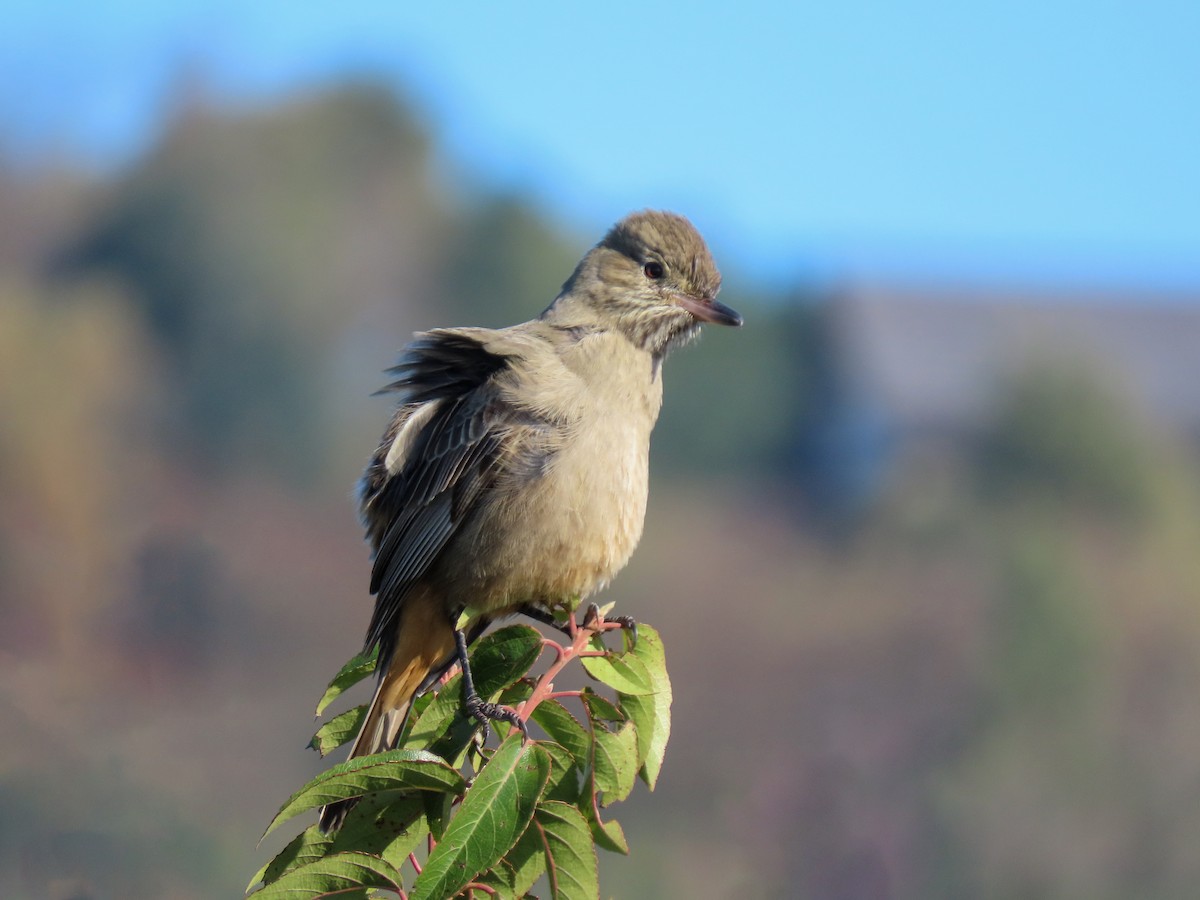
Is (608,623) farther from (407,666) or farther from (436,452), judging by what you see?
(436,452)

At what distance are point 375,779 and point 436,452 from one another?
145 centimetres

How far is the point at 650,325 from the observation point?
512cm

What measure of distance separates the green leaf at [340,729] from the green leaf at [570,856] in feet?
2.63

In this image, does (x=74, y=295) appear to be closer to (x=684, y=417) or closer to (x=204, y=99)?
(x=204, y=99)

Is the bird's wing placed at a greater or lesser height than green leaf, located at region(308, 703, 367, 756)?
greater

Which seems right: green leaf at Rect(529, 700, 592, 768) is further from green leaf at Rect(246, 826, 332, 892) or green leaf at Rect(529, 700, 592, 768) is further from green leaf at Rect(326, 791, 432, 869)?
green leaf at Rect(246, 826, 332, 892)

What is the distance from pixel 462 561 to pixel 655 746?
1.13 m

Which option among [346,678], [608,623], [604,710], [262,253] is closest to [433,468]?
[346,678]

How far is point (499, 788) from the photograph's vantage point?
3.38 metres

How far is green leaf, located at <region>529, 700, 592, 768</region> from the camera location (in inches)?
142

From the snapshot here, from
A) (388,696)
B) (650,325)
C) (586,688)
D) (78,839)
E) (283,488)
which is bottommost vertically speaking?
(283,488)

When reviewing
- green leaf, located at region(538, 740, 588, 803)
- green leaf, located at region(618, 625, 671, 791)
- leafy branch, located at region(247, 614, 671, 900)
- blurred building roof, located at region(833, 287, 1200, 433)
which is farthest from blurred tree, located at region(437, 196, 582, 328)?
green leaf, located at region(538, 740, 588, 803)

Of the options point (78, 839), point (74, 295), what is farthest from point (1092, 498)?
point (78, 839)

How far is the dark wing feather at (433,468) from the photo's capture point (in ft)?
15.1
